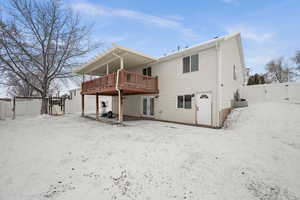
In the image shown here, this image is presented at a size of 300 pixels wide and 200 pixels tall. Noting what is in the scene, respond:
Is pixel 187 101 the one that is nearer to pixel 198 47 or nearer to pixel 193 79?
pixel 193 79

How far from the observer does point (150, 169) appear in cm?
299

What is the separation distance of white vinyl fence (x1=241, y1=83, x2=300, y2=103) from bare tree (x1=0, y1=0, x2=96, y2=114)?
1636cm

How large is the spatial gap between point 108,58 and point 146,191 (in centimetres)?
869

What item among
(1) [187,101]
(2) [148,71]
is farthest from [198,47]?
(2) [148,71]

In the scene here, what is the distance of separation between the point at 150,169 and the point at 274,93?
1358 centimetres

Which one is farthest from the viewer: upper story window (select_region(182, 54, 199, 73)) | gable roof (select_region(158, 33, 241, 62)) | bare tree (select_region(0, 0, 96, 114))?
bare tree (select_region(0, 0, 96, 114))

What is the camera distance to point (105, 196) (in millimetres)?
2193

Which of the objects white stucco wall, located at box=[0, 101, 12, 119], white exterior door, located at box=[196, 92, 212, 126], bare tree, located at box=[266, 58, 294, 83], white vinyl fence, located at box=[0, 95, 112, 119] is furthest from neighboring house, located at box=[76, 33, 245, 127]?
bare tree, located at box=[266, 58, 294, 83]

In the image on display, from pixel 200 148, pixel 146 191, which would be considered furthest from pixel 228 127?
pixel 146 191

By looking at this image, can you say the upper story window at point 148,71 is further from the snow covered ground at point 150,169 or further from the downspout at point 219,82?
the snow covered ground at point 150,169

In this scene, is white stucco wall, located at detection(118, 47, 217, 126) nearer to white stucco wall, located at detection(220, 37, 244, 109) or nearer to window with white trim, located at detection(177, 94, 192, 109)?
window with white trim, located at detection(177, 94, 192, 109)

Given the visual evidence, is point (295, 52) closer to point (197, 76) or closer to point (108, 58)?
point (197, 76)

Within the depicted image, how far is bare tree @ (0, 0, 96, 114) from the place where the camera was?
1082 cm

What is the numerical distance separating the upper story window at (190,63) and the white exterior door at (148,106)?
12.1ft
